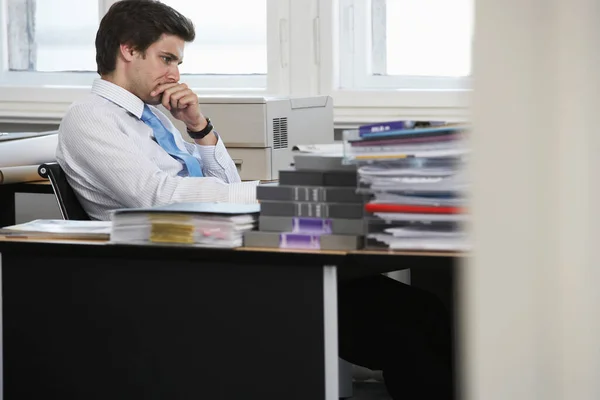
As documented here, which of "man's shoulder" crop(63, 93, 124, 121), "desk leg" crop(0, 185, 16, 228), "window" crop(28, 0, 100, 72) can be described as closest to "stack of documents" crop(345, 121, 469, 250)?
"man's shoulder" crop(63, 93, 124, 121)

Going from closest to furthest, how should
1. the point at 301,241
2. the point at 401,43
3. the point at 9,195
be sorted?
the point at 301,241 < the point at 9,195 < the point at 401,43

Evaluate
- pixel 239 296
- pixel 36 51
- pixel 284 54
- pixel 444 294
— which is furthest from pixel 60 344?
pixel 36 51

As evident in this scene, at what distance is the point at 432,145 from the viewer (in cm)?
153

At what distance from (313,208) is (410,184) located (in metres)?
0.20

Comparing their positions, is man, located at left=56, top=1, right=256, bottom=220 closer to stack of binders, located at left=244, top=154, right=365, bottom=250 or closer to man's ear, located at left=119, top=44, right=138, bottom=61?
man's ear, located at left=119, top=44, right=138, bottom=61

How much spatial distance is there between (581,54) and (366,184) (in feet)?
4.02

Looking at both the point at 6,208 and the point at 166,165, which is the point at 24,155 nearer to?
the point at 6,208

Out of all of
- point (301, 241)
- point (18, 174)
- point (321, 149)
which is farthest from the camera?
point (18, 174)

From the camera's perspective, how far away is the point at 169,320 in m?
1.69

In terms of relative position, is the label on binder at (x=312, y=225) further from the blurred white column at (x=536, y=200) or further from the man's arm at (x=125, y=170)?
the blurred white column at (x=536, y=200)

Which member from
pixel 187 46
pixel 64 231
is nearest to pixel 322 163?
pixel 64 231

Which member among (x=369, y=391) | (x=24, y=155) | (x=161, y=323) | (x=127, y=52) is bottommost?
(x=369, y=391)

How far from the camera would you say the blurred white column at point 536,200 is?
A: 1.24 ft

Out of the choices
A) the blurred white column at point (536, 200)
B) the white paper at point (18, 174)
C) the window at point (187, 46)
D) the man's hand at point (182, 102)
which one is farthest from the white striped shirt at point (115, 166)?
the blurred white column at point (536, 200)
